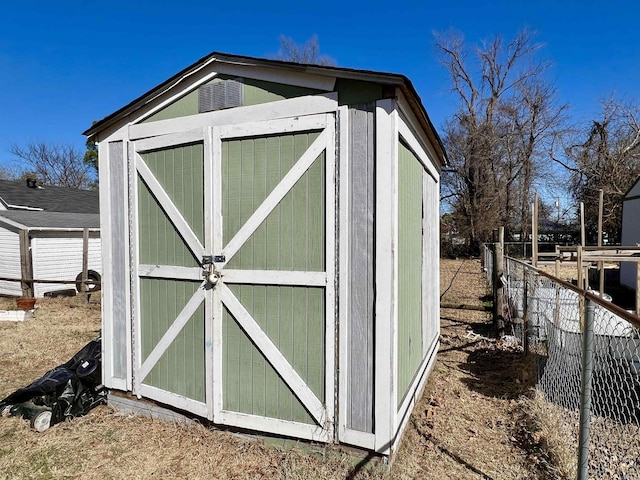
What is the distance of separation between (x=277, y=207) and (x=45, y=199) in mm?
17637

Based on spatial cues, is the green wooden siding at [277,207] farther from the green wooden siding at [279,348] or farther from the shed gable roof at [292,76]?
the shed gable roof at [292,76]

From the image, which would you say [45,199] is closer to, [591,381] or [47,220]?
[47,220]

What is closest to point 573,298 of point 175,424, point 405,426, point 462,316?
point 462,316

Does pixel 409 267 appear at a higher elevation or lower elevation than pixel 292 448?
higher

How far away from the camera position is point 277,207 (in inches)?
116

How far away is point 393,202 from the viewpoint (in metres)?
2.68

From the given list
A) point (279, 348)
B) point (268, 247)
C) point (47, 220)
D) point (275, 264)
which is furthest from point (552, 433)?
point (47, 220)

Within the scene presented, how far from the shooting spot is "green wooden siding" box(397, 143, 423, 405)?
3041 mm

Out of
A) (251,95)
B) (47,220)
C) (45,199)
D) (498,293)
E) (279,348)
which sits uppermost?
(45,199)

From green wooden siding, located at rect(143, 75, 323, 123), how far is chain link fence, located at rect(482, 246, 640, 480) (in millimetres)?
2336

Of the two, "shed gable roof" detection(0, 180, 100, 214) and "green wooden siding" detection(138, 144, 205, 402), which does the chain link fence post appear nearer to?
"green wooden siding" detection(138, 144, 205, 402)

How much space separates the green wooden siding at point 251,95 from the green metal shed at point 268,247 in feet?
0.04

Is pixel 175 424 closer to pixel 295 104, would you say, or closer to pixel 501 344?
pixel 295 104

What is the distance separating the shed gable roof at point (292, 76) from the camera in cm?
260
